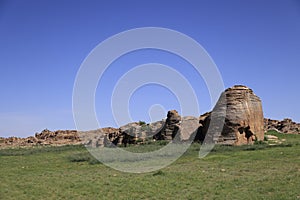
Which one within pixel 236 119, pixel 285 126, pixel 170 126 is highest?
pixel 285 126

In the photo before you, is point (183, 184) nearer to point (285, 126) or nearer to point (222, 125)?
→ point (222, 125)

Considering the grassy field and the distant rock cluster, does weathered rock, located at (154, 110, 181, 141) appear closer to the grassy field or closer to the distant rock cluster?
the distant rock cluster

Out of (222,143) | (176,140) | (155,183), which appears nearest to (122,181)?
(155,183)

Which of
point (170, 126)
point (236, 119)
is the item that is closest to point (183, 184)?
point (236, 119)

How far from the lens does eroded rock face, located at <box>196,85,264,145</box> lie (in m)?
34.5

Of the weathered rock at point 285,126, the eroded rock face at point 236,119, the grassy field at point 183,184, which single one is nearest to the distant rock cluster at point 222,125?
the eroded rock face at point 236,119

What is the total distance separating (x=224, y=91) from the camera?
3744 centimetres

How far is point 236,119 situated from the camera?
34656 mm

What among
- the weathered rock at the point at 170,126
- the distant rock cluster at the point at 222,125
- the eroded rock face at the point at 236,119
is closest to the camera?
the eroded rock face at the point at 236,119

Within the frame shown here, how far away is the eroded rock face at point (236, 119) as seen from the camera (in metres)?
34.5

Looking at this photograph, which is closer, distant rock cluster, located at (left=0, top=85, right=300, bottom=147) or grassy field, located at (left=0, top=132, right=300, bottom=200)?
grassy field, located at (left=0, top=132, right=300, bottom=200)

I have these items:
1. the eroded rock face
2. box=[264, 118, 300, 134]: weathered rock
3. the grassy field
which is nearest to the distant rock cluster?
the eroded rock face

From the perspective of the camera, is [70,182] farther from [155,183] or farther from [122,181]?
[155,183]

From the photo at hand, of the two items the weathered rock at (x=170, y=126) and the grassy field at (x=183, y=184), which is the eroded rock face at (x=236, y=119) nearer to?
the weathered rock at (x=170, y=126)
